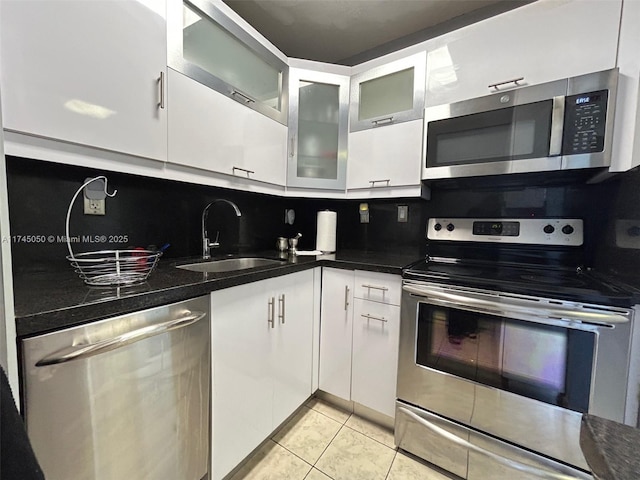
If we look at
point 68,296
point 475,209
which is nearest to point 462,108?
point 475,209

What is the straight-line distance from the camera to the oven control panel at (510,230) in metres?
1.36

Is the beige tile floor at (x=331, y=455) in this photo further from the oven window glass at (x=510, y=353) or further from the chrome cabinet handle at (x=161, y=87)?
the chrome cabinet handle at (x=161, y=87)

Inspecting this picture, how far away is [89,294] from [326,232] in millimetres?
1343

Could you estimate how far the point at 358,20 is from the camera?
1683 millimetres

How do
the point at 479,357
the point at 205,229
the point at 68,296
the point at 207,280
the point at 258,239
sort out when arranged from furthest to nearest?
1. the point at 258,239
2. the point at 205,229
3. the point at 479,357
4. the point at 207,280
5. the point at 68,296

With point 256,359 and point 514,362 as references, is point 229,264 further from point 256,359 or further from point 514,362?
point 514,362

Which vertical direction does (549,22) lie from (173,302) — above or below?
above

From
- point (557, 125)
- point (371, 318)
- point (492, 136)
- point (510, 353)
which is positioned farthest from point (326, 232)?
point (557, 125)

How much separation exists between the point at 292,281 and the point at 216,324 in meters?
0.48

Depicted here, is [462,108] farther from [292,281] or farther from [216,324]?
[216,324]

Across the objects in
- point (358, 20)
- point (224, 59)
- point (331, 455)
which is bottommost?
point (331, 455)

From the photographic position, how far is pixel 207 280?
3.11ft

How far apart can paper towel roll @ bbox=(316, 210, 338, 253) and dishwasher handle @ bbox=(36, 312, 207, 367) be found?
1.09m

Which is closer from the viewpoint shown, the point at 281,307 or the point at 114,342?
the point at 114,342
